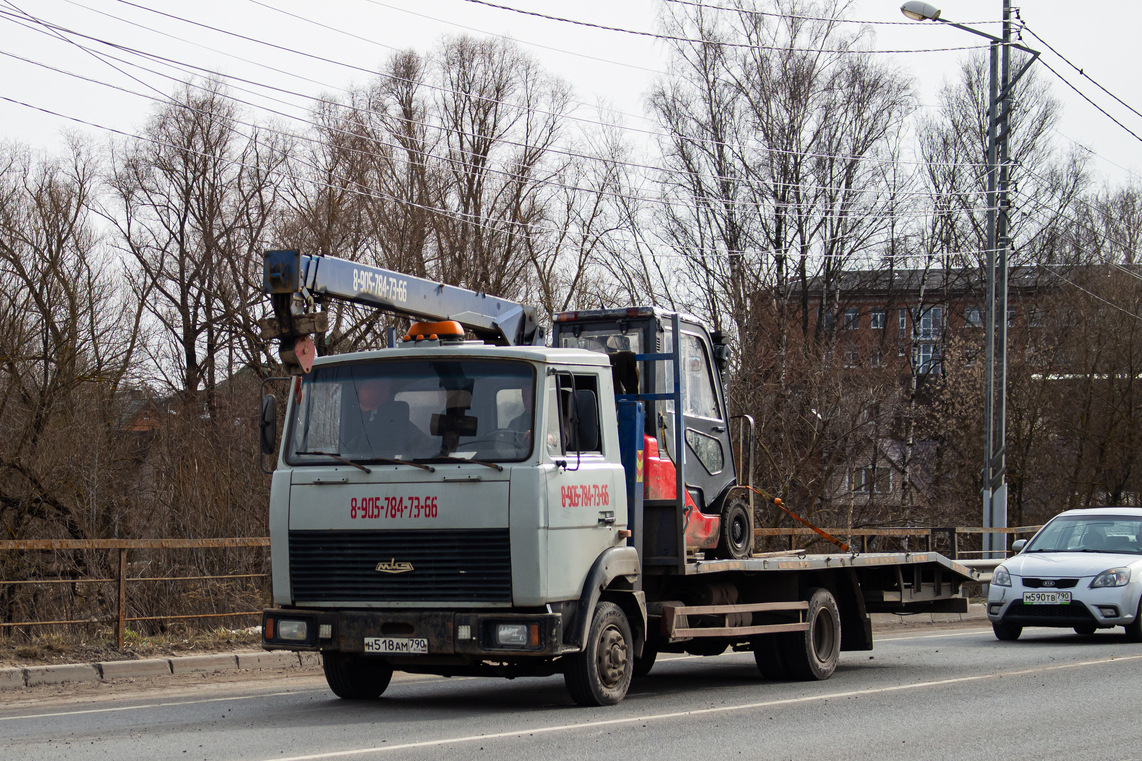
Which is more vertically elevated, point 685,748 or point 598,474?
point 598,474

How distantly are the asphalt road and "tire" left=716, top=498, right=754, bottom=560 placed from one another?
1182 mm

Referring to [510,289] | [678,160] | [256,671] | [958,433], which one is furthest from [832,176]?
[256,671]

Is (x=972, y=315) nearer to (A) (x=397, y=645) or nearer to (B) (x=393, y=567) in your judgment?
(B) (x=393, y=567)

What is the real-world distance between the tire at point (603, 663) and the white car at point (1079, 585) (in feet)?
23.5

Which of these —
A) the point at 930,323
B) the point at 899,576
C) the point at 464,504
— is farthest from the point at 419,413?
the point at 930,323

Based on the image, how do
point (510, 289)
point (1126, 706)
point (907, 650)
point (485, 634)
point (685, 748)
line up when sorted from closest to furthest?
point (685, 748), point (485, 634), point (1126, 706), point (907, 650), point (510, 289)

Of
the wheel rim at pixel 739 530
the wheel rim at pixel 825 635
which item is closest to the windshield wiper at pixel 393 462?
the wheel rim at pixel 739 530

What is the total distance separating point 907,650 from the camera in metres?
14.4

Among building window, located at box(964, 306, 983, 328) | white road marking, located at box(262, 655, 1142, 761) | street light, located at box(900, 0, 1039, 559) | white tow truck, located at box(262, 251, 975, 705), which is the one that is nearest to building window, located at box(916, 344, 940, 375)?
building window, located at box(964, 306, 983, 328)

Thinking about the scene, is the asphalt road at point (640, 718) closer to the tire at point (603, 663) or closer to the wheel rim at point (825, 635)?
the tire at point (603, 663)

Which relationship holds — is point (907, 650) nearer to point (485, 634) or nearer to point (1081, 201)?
point (485, 634)

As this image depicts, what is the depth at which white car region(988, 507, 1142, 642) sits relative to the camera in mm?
14172

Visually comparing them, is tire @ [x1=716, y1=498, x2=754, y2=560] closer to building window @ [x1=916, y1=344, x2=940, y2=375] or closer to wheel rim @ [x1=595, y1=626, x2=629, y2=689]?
wheel rim @ [x1=595, y1=626, x2=629, y2=689]

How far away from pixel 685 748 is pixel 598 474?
2.38 metres
